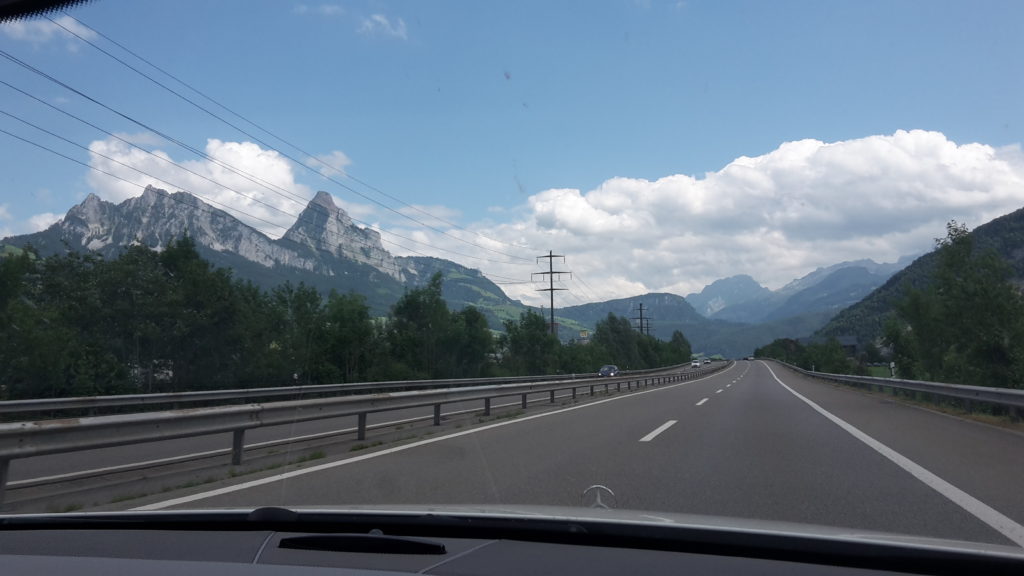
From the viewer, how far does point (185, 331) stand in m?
34.5

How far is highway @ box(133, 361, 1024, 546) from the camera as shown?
6.14 metres

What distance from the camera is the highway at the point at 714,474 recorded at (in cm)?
614

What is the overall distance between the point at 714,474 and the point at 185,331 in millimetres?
32578

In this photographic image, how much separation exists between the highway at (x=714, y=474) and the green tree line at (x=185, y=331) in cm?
1931

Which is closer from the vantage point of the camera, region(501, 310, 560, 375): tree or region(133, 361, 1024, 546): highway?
region(133, 361, 1024, 546): highway

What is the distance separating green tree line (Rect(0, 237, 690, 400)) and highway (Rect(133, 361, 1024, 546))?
19.3 meters

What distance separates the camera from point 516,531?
→ 331 cm

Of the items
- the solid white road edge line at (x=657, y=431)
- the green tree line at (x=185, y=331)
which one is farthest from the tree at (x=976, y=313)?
the green tree line at (x=185, y=331)

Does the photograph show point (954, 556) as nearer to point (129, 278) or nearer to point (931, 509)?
point (931, 509)

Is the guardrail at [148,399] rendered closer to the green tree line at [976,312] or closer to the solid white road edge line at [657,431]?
the solid white road edge line at [657,431]

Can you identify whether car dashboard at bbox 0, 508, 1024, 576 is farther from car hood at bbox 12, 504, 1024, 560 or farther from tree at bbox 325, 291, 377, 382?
tree at bbox 325, 291, 377, 382

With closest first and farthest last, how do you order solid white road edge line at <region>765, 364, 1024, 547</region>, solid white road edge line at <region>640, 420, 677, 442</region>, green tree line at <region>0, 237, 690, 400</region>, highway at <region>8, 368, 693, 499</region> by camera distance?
solid white road edge line at <region>765, 364, 1024, 547</region> < highway at <region>8, 368, 693, 499</region> < solid white road edge line at <region>640, 420, 677, 442</region> < green tree line at <region>0, 237, 690, 400</region>

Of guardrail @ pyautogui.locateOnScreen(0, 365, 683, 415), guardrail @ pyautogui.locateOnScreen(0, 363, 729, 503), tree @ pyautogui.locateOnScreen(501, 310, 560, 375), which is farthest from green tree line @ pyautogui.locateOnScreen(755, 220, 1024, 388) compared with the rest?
tree @ pyautogui.locateOnScreen(501, 310, 560, 375)

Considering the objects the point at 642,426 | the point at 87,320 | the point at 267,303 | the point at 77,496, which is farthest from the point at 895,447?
the point at 267,303
